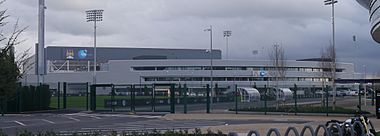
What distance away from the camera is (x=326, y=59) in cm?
5550

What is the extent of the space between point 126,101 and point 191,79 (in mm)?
73462

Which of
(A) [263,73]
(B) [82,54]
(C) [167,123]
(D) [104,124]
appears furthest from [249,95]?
(B) [82,54]

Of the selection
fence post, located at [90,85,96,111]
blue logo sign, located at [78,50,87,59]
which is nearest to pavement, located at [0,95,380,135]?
fence post, located at [90,85,96,111]

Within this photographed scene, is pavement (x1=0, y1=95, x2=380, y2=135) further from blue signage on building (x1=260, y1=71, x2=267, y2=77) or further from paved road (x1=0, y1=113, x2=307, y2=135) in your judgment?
blue signage on building (x1=260, y1=71, x2=267, y2=77)

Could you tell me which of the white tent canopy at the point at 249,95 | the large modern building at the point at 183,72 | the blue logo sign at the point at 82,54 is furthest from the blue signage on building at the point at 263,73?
the white tent canopy at the point at 249,95

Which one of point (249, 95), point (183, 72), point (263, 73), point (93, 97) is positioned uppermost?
point (183, 72)

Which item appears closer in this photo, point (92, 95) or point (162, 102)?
point (92, 95)

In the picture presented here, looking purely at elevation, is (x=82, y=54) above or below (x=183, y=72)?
above

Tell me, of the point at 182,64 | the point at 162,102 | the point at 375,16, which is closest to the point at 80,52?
the point at 182,64

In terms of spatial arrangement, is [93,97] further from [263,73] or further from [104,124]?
[263,73]

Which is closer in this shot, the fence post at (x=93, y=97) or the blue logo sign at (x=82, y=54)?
the fence post at (x=93, y=97)

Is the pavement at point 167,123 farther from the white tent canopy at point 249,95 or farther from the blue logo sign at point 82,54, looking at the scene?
the blue logo sign at point 82,54

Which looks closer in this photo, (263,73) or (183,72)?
(263,73)

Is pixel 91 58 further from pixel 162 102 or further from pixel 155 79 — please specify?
pixel 162 102
